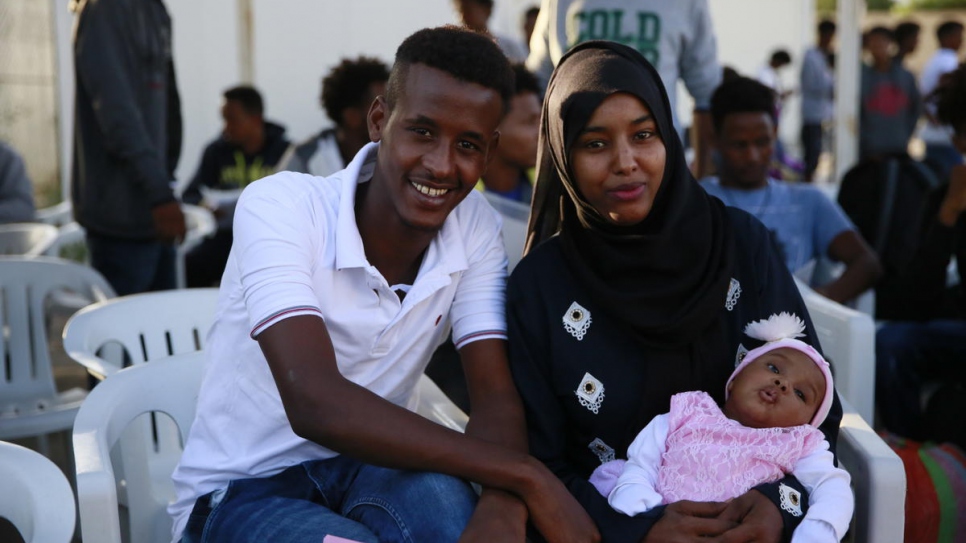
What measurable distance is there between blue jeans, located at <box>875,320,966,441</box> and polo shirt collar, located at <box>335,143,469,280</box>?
210cm

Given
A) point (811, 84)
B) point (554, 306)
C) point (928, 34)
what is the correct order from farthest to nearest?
point (928, 34) → point (811, 84) → point (554, 306)

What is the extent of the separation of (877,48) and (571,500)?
8694 millimetres

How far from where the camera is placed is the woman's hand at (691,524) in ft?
6.37

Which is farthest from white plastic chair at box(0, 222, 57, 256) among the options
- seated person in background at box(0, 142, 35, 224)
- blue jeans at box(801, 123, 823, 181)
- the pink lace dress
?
blue jeans at box(801, 123, 823, 181)

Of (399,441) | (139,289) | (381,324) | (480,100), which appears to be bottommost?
(139,289)

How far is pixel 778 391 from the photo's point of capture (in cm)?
211

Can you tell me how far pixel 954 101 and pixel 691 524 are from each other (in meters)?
2.51

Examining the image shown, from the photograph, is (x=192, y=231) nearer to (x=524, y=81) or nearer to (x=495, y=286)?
(x=524, y=81)

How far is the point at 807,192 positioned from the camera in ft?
12.6

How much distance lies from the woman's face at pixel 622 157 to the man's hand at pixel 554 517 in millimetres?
622

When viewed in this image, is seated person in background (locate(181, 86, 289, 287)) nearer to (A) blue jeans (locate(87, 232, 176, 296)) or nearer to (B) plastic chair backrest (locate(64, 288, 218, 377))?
(A) blue jeans (locate(87, 232, 176, 296))

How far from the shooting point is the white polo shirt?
80.5 inches

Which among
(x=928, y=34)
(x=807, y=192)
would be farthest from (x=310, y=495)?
(x=928, y=34)

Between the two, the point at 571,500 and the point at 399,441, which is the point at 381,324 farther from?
the point at 571,500
